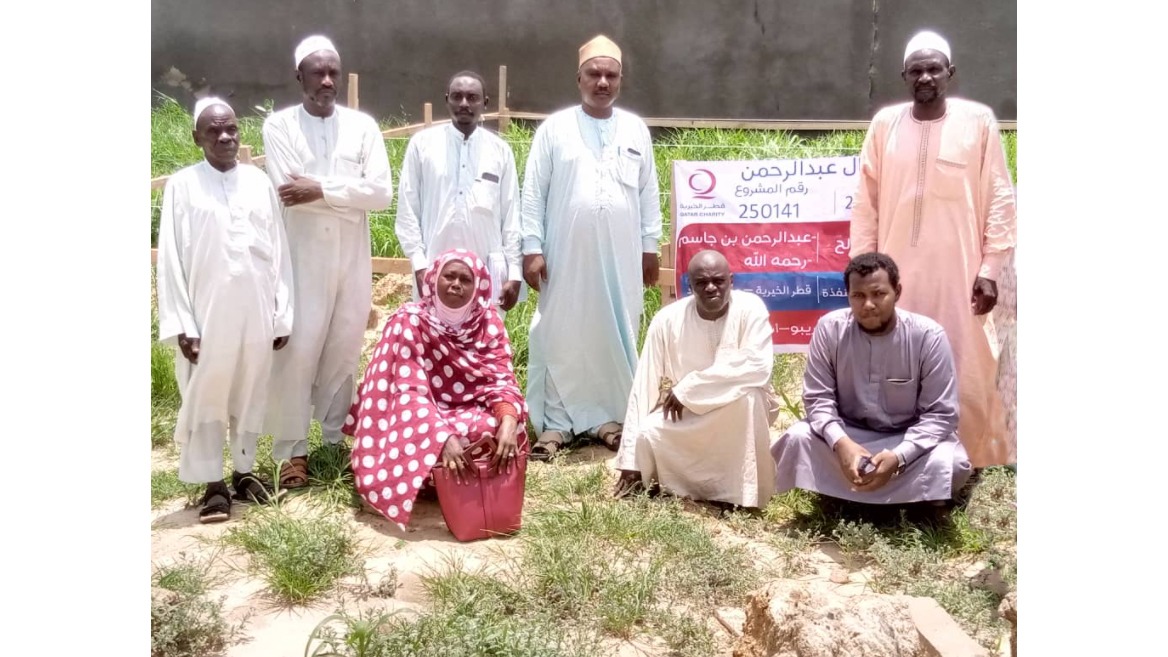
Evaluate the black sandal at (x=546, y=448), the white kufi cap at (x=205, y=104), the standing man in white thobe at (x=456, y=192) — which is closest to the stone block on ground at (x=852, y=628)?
the black sandal at (x=546, y=448)

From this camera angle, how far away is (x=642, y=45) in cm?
696

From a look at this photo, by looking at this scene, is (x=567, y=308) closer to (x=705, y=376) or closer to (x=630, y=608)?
(x=705, y=376)

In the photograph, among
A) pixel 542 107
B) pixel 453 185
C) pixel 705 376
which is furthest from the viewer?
pixel 542 107

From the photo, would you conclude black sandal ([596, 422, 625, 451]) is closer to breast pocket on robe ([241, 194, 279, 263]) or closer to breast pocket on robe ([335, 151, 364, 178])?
breast pocket on robe ([335, 151, 364, 178])

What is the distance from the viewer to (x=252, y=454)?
542cm

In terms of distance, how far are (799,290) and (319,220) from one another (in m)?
2.67

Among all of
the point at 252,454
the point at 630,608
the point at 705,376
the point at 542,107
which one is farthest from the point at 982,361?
the point at 542,107

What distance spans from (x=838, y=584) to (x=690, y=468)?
1023 millimetres

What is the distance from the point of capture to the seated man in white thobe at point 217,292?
4.95 metres

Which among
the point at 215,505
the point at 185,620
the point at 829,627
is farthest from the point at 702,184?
the point at 185,620

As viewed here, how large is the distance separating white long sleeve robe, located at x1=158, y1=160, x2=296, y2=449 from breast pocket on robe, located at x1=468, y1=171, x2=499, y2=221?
110 centimetres

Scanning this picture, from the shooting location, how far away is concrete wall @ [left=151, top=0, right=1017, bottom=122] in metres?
6.44

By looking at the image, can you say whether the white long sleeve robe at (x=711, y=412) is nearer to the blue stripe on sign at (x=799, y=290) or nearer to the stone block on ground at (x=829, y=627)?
the blue stripe on sign at (x=799, y=290)

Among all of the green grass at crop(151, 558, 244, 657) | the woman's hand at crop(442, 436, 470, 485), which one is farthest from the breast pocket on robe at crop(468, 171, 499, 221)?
the green grass at crop(151, 558, 244, 657)
